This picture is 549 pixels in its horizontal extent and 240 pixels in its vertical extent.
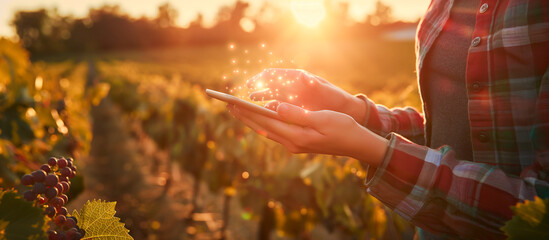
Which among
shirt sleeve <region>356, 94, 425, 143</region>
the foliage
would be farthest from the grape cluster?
the foliage

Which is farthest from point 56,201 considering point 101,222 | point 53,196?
point 101,222

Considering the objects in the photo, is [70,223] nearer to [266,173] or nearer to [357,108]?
[357,108]

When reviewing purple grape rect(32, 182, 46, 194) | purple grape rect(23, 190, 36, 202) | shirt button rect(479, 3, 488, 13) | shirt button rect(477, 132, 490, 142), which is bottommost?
purple grape rect(23, 190, 36, 202)

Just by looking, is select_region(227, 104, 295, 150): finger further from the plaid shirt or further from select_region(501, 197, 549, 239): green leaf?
select_region(501, 197, 549, 239): green leaf

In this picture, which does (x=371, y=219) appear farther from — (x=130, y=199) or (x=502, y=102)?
(x=130, y=199)

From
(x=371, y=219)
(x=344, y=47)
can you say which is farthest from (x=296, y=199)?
(x=344, y=47)

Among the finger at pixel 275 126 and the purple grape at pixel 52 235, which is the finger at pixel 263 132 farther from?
the purple grape at pixel 52 235
